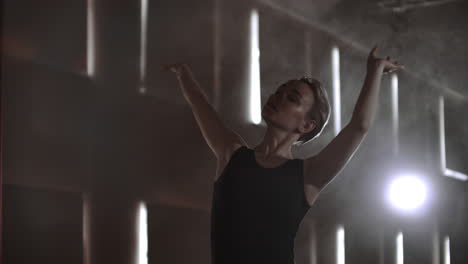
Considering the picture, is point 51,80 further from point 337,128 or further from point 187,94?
point 337,128

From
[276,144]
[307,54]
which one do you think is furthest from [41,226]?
[307,54]

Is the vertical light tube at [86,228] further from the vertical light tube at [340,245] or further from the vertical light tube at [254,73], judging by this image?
the vertical light tube at [340,245]

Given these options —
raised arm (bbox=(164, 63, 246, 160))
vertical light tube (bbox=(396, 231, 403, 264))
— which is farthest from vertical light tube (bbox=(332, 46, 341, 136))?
raised arm (bbox=(164, 63, 246, 160))

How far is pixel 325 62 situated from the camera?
3.68 m

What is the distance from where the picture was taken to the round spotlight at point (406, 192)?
3975 millimetres

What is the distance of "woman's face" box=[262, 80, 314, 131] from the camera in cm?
221

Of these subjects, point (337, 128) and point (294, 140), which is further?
point (337, 128)

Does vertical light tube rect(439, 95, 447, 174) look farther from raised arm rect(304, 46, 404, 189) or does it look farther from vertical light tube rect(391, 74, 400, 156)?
raised arm rect(304, 46, 404, 189)

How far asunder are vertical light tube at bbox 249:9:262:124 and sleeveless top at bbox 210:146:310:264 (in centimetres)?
103

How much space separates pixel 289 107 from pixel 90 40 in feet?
2.20

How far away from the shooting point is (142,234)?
255 centimetres

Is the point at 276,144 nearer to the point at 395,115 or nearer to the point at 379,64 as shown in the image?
the point at 379,64

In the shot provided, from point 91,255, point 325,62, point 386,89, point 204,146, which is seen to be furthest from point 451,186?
point 91,255

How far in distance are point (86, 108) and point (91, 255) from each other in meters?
0.45
